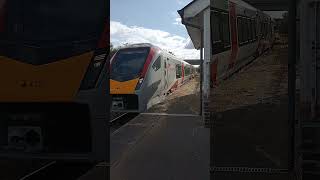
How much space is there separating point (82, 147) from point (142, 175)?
1368mm

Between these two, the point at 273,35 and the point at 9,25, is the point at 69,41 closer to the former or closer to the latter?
the point at 9,25

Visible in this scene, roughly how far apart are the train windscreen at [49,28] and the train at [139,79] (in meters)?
6.10

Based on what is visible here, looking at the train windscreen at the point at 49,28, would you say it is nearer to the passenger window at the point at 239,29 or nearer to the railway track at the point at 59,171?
the passenger window at the point at 239,29

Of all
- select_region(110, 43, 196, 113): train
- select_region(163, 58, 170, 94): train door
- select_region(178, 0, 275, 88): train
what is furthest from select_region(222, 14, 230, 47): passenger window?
select_region(163, 58, 170, 94): train door

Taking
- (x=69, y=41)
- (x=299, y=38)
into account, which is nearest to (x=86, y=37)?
(x=69, y=41)

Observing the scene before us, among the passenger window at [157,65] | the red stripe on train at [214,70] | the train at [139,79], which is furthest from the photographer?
the passenger window at [157,65]

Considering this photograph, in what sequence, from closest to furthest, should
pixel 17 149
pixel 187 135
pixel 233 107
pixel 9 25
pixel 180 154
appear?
pixel 9 25 < pixel 17 149 < pixel 233 107 < pixel 180 154 < pixel 187 135

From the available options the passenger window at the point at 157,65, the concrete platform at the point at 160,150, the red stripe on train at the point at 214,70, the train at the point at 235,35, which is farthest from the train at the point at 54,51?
the passenger window at the point at 157,65

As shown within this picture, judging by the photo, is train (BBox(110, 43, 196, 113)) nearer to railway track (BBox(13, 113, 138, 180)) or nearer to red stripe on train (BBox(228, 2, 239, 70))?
railway track (BBox(13, 113, 138, 180))

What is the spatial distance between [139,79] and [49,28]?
782 cm

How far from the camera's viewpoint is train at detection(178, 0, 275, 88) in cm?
487

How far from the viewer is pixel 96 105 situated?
4625 millimetres

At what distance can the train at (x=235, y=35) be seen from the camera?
4867mm

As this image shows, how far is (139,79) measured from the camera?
1230cm
